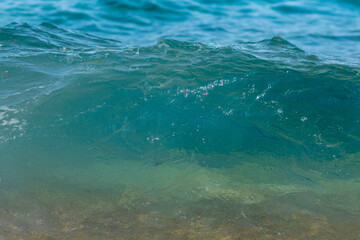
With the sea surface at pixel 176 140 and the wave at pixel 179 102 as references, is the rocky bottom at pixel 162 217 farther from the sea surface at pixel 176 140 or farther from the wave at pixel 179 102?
the wave at pixel 179 102

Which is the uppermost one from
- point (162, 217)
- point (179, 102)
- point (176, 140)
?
point (179, 102)

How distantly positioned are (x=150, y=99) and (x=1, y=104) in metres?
2.13

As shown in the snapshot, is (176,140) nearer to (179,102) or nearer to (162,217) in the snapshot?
(179,102)

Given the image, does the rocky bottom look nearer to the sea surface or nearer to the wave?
the sea surface

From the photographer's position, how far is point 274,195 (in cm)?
324

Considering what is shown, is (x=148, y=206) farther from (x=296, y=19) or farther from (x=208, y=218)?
(x=296, y=19)

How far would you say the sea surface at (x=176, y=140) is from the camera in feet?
9.33

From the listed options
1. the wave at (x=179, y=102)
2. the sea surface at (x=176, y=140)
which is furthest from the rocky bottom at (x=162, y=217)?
the wave at (x=179, y=102)

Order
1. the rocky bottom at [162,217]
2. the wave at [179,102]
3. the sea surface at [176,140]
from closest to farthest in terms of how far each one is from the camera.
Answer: the rocky bottom at [162,217], the sea surface at [176,140], the wave at [179,102]

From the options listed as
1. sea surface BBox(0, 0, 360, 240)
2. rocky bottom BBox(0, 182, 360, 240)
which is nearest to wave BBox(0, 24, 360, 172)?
sea surface BBox(0, 0, 360, 240)

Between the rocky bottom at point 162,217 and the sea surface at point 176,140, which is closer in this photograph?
the rocky bottom at point 162,217

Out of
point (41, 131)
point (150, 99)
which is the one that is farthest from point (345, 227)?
point (41, 131)

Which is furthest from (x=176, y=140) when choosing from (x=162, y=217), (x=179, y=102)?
(x=162, y=217)

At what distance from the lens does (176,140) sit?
13.8 feet
